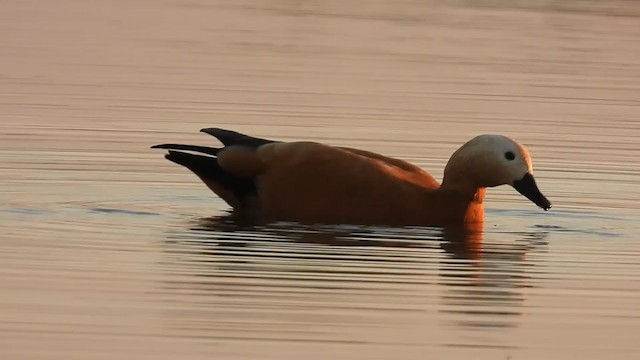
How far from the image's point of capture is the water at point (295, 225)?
8711 mm

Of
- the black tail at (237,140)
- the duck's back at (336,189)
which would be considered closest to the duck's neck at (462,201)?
the duck's back at (336,189)

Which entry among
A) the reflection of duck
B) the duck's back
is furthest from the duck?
the reflection of duck

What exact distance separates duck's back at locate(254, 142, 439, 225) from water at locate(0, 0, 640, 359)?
0.72 ft

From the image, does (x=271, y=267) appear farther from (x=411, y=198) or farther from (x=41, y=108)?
(x=41, y=108)

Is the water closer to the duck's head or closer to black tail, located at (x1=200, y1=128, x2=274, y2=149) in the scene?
the duck's head

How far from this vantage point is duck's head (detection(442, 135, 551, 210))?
12.3 meters

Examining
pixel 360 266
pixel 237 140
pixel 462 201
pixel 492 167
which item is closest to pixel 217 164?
pixel 237 140

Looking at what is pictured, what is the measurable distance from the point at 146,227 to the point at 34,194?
3.55 feet

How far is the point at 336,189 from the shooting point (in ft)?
39.6

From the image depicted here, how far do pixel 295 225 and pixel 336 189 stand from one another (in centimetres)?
33

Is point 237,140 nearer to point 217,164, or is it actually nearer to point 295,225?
point 217,164

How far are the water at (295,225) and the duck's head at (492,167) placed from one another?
27 centimetres

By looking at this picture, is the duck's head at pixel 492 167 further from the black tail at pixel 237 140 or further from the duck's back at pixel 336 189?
the black tail at pixel 237 140

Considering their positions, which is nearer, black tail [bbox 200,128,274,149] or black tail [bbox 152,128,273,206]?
black tail [bbox 152,128,273,206]
